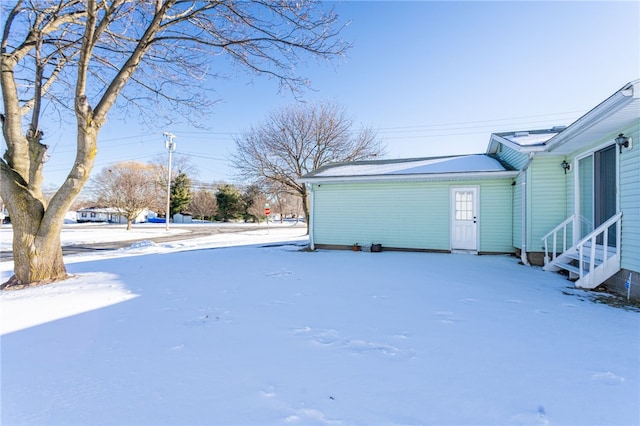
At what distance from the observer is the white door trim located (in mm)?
8484

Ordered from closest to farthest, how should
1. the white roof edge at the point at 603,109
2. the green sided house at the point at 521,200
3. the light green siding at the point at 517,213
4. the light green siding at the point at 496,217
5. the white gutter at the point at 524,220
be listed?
the white roof edge at the point at 603,109 → the green sided house at the point at 521,200 → the white gutter at the point at 524,220 → the light green siding at the point at 517,213 → the light green siding at the point at 496,217

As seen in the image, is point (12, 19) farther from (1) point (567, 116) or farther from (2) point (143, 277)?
(1) point (567, 116)

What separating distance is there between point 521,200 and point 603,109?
3829 mm

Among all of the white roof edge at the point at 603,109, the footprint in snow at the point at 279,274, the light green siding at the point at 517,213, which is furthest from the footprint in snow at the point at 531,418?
the light green siding at the point at 517,213

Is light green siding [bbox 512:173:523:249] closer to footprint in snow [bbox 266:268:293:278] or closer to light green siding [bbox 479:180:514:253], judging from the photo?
light green siding [bbox 479:180:514:253]

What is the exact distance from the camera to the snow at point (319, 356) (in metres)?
1.73

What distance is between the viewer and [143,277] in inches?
225

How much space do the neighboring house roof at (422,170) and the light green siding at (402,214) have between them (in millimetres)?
320

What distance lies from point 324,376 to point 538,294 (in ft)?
12.5

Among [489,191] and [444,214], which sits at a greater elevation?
[489,191]

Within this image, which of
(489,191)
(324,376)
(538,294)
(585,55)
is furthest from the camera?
(489,191)

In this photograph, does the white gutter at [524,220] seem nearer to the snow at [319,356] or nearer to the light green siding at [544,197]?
the light green siding at [544,197]

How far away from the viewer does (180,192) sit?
38.3m

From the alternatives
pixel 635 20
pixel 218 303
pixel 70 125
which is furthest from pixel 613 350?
pixel 70 125
